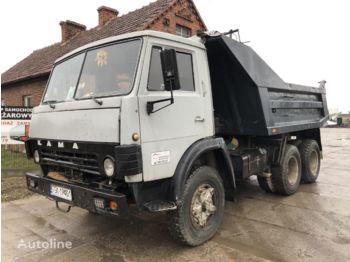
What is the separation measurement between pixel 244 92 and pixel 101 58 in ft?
7.17

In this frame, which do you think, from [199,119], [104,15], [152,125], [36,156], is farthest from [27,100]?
[152,125]

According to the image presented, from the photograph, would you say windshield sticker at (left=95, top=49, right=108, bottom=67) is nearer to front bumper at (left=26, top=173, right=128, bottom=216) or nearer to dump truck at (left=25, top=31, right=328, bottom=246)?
dump truck at (left=25, top=31, right=328, bottom=246)

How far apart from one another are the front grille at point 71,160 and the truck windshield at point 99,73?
0.64 meters

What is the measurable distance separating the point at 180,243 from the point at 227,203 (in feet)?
6.82

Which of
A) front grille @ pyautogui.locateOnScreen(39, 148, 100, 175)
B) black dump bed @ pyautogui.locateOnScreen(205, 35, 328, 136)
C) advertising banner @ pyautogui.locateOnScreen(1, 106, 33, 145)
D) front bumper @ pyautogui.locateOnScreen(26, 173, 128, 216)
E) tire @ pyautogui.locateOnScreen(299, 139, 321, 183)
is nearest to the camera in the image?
front bumper @ pyautogui.locateOnScreen(26, 173, 128, 216)

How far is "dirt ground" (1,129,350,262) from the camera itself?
3.60m

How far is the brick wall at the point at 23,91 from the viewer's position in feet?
41.8

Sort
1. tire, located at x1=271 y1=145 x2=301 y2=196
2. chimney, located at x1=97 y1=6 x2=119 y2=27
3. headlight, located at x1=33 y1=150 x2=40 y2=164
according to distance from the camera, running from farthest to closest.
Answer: chimney, located at x1=97 y1=6 x2=119 y2=27, tire, located at x1=271 y1=145 x2=301 y2=196, headlight, located at x1=33 y1=150 x2=40 y2=164

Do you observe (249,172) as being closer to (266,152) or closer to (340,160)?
(266,152)

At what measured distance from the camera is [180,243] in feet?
12.1

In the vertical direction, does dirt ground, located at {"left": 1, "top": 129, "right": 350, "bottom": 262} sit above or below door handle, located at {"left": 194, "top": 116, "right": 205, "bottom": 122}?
below

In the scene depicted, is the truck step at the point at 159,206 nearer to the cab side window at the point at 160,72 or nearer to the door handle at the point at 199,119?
the door handle at the point at 199,119

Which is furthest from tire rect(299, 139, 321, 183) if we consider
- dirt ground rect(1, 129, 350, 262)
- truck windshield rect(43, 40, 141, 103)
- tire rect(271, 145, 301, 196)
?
truck windshield rect(43, 40, 141, 103)

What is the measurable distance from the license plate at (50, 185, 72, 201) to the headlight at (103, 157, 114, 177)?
65 cm
